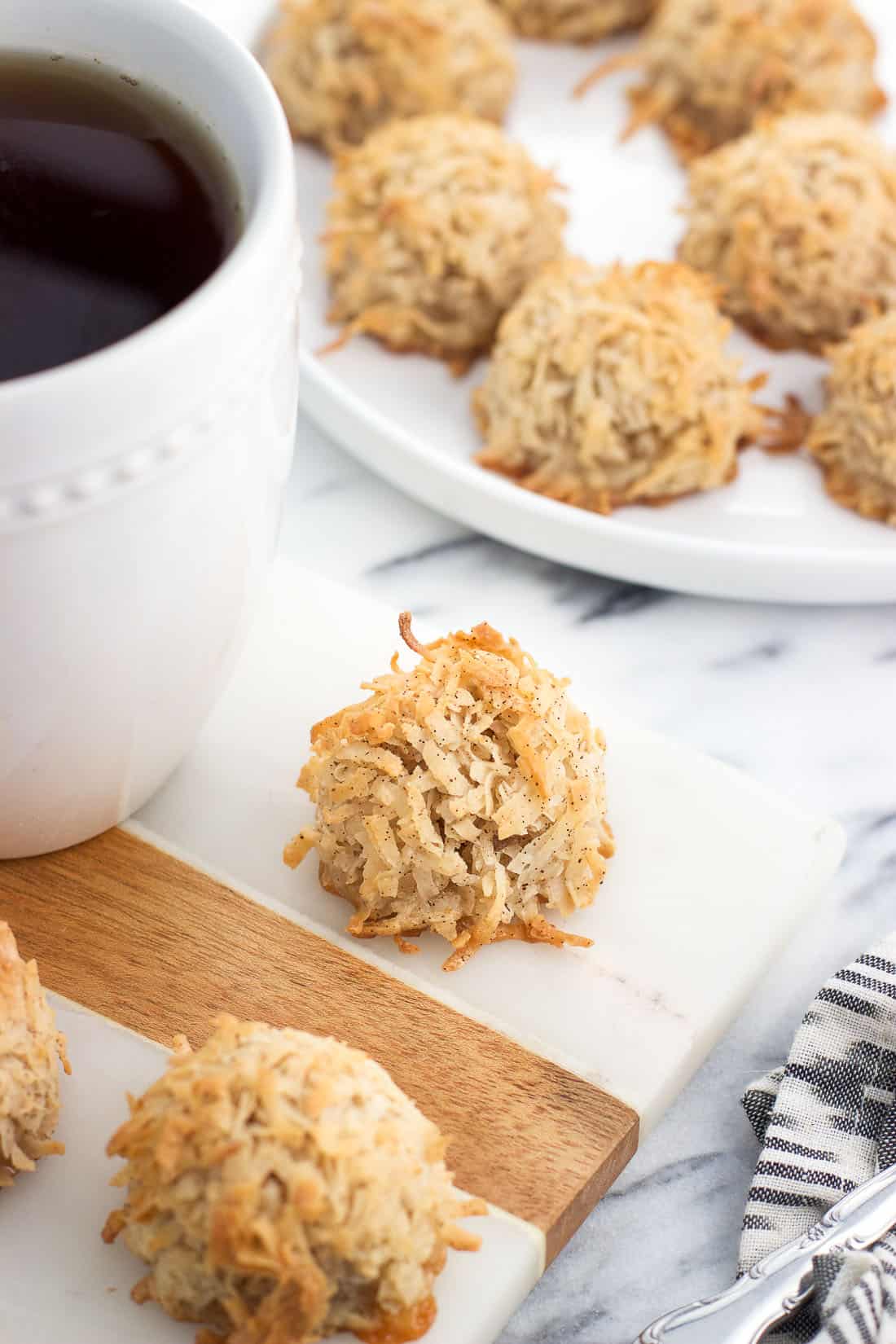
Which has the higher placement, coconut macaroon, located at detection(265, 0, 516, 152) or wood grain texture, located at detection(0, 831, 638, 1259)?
coconut macaroon, located at detection(265, 0, 516, 152)

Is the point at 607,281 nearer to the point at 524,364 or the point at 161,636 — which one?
the point at 524,364

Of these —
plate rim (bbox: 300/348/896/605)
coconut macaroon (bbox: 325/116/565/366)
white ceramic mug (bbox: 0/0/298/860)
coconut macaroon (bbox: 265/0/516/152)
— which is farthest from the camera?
coconut macaroon (bbox: 265/0/516/152)

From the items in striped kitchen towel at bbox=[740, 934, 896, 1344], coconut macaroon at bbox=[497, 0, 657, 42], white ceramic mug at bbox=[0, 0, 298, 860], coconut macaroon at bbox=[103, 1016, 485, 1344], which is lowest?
striped kitchen towel at bbox=[740, 934, 896, 1344]

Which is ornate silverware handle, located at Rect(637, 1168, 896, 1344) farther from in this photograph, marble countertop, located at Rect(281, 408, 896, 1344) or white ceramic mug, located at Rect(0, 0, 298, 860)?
white ceramic mug, located at Rect(0, 0, 298, 860)

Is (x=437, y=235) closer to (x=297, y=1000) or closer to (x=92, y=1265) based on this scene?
(x=297, y=1000)

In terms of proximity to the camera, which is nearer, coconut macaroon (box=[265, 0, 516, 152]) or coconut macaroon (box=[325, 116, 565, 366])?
coconut macaroon (box=[325, 116, 565, 366])

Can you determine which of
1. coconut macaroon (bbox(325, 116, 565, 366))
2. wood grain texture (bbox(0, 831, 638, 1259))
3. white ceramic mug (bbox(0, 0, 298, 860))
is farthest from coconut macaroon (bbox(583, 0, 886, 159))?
wood grain texture (bbox(0, 831, 638, 1259))

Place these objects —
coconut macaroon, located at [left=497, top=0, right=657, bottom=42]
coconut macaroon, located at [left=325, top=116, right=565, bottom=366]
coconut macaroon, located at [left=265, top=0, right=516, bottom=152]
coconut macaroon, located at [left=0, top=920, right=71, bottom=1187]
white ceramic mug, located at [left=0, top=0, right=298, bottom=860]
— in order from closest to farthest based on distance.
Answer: white ceramic mug, located at [left=0, top=0, right=298, bottom=860] → coconut macaroon, located at [left=0, top=920, right=71, bottom=1187] → coconut macaroon, located at [left=325, top=116, right=565, bottom=366] → coconut macaroon, located at [left=265, top=0, right=516, bottom=152] → coconut macaroon, located at [left=497, top=0, right=657, bottom=42]
